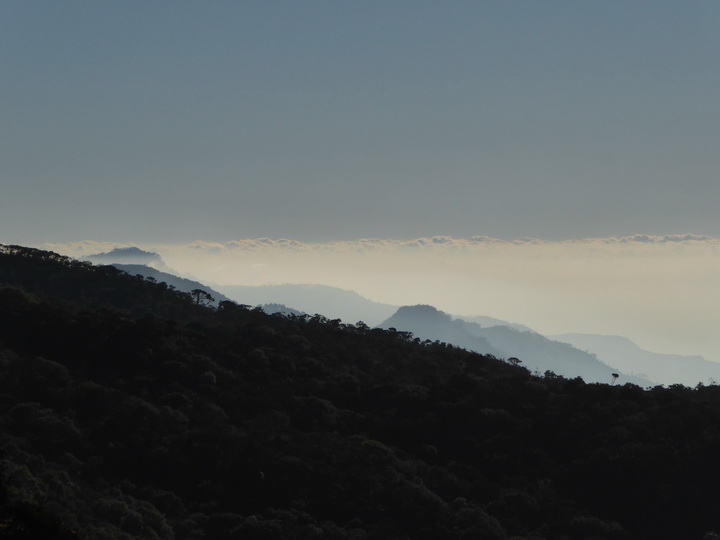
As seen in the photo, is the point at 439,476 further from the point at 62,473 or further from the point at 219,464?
the point at 62,473

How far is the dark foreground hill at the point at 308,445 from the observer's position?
5491 centimetres

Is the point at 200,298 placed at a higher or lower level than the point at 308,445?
higher

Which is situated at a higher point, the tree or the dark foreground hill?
the tree

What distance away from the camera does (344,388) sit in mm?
83250

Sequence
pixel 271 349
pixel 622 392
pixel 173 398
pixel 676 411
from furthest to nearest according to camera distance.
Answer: pixel 271 349, pixel 622 392, pixel 676 411, pixel 173 398

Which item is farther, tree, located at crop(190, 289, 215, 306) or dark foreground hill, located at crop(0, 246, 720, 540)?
tree, located at crop(190, 289, 215, 306)

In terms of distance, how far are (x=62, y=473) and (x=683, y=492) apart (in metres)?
46.1

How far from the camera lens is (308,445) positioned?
66.4 meters

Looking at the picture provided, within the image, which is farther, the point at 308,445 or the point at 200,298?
the point at 200,298

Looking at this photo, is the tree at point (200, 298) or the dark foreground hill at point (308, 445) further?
the tree at point (200, 298)

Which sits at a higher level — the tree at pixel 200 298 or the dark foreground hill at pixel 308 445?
the tree at pixel 200 298

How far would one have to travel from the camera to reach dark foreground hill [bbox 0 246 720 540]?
54906 mm

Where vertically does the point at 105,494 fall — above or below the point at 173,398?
below

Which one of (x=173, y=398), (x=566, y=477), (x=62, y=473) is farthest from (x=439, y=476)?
(x=62, y=473)
